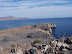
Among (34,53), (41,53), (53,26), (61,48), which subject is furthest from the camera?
(53,26)

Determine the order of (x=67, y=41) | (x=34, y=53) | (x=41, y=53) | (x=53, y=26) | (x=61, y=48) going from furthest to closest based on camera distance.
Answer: (x=53, y=26)
(x=67, y=41)
(x=61, y=48)
(x=41, y=53)
(x=34, y=53)

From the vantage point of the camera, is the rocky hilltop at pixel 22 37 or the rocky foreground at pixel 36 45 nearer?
the rocky foreground at pixel 36 45

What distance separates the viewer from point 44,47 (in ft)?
52.9

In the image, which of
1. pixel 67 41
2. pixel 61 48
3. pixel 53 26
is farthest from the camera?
pixel 53 26

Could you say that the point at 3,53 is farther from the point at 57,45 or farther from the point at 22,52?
the point at 57,45

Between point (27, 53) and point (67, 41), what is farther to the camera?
point (67, 41)

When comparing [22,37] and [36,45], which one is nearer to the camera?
[36,45]

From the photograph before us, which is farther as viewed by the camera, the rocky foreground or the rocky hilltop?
the rocky hilltop

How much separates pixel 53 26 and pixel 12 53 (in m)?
57.8

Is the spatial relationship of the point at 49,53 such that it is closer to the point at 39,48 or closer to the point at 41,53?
the point at 41,53

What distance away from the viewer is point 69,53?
1391 cm

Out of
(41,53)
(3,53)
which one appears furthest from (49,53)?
(3,53)

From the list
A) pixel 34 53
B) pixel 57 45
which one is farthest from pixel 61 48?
pixel 34 53

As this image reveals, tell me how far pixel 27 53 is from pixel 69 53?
4738mm
